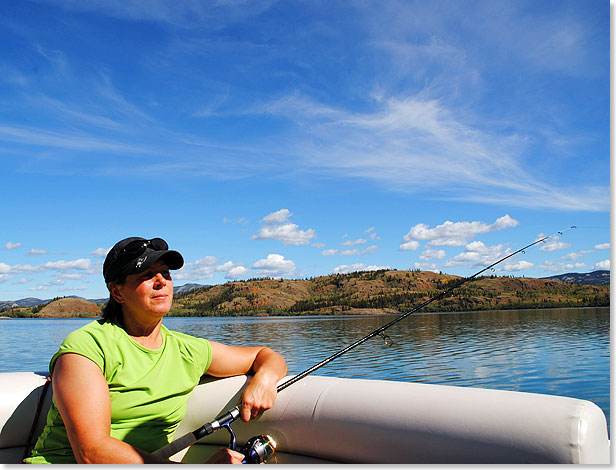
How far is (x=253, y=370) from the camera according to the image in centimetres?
252

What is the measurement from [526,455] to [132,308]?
1.57m

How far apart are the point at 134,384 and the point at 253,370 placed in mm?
600

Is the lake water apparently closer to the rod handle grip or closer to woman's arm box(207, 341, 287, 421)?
woman's arm box(207, 341, 287, 421)

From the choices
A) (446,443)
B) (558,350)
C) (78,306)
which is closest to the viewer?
(446,443)

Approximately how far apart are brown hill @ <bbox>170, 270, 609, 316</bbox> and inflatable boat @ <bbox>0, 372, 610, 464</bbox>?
2542 inches

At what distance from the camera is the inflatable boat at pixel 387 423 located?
165 centimetres

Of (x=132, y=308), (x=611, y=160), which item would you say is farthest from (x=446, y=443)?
(x=611, y=160)

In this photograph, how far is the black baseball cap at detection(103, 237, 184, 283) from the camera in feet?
7.16

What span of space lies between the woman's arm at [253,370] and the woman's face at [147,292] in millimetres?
383

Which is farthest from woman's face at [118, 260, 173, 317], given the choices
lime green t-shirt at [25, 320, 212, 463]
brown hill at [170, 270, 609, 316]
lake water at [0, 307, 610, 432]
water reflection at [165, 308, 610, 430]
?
brown hill at [170, 270, 609, 316]

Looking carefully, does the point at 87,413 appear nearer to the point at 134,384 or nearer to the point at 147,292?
the point at 134,384

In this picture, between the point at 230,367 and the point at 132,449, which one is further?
the point at 230,367

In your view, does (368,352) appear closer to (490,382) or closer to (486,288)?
(490,382)

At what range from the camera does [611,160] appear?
8.57 ft
